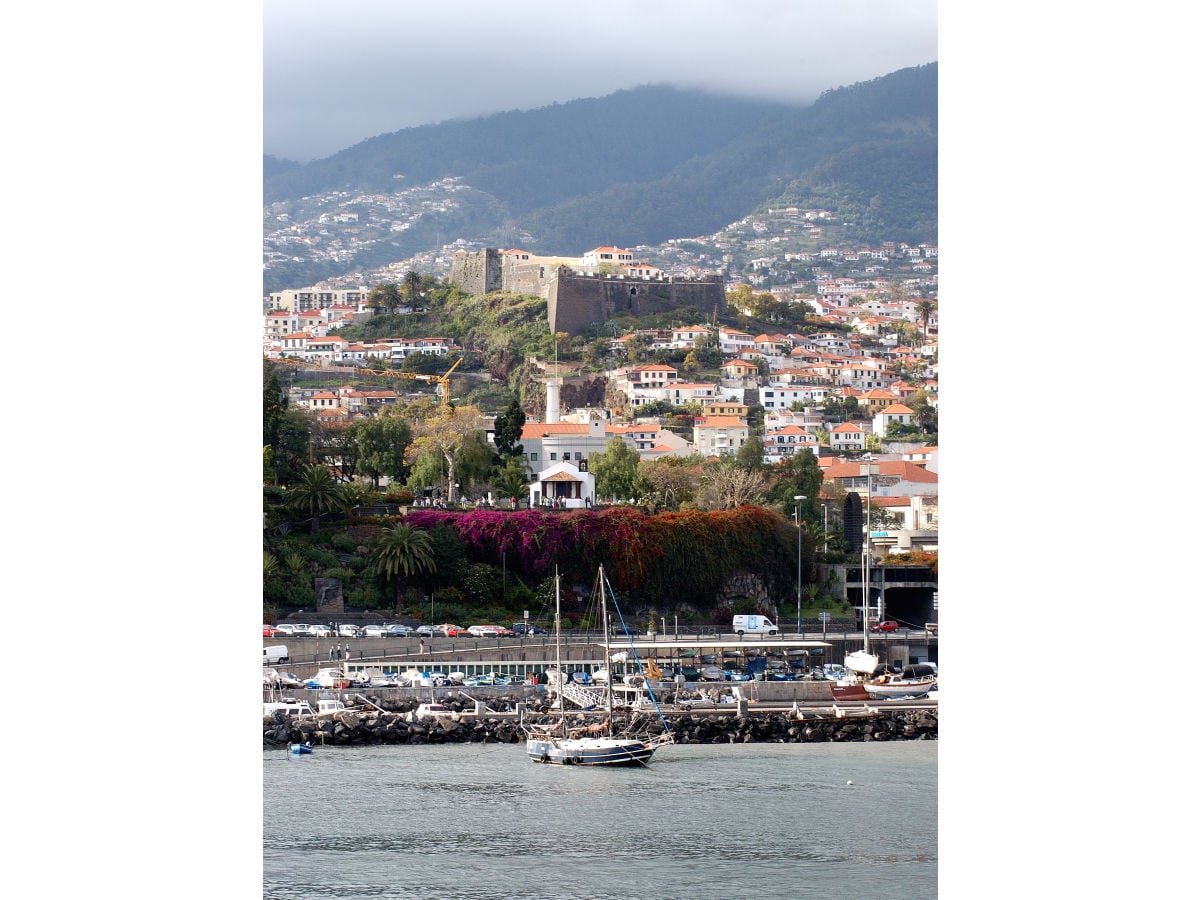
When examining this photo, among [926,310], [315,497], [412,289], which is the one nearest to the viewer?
[315,497]

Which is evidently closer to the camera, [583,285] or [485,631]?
[485,631]

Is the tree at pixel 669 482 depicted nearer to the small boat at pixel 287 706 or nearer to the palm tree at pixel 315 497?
the palm tree at pixel 315 497

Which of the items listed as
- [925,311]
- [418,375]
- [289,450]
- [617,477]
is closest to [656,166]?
[925,311]

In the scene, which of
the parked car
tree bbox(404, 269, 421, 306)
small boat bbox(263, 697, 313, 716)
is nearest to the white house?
the parked car

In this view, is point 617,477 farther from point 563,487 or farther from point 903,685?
point 903,685

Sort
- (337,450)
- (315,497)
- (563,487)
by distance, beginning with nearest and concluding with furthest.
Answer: (315,497) → (563,487) → (337,450)

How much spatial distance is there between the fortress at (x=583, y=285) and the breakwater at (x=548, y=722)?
14616 millimetres

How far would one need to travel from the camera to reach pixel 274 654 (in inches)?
374

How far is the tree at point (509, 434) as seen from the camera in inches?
582

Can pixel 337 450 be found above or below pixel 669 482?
above

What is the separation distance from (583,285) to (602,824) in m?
17.6

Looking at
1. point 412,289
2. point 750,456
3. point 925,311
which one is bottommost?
point 750,456
